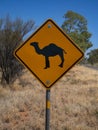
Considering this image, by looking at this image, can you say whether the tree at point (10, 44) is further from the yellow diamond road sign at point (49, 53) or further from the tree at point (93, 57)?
the tree at point (93, 57)

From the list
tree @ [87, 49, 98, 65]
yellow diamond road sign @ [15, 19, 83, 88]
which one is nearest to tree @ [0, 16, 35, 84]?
yellow diamond road sign @ [15, 19, 83, 88]

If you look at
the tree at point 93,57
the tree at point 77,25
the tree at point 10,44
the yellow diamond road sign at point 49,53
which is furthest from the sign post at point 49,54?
the tree at point 93,57

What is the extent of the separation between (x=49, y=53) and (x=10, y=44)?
45.5 ft

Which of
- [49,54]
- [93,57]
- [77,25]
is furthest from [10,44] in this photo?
[93,57]

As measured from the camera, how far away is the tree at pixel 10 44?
18.9 metres

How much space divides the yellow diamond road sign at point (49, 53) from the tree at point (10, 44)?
13685 mm

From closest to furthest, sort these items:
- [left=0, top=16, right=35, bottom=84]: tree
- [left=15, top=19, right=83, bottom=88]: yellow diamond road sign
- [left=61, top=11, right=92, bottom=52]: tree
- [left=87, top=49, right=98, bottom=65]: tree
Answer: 1. [left=15, top=19, right=83, bottom=88]: yellow diamond road sign
2. [left=0, top=16, right=35, bottom=84]: tree
3. [left=61, top=11, right=92, bottom=52]: tree
4. [left=87, top=49, right=98, bottom=65]: tree

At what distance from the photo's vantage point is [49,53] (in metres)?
5.30

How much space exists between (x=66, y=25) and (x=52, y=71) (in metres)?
42.8

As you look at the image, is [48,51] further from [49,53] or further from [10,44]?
[10,44]

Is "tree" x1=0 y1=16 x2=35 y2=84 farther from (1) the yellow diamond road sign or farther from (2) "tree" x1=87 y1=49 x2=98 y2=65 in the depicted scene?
(2) "tree" x1=87 y1=49 x2=98 y2=65

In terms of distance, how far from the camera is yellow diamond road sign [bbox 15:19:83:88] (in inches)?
205

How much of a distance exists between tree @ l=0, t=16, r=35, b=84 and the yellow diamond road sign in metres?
13.7

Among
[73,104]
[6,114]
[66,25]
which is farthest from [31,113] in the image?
[66,25]
